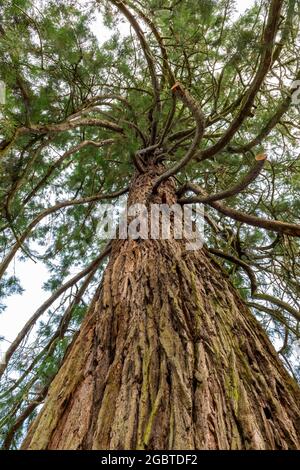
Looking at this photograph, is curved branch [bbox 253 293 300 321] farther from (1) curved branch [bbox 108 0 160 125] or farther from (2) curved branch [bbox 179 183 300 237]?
(1) curved branch [bbox 108 0 160 125]

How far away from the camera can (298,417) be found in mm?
963

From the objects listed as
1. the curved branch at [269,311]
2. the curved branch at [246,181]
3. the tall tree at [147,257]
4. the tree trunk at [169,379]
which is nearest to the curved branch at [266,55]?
the tall tree at [147,257]

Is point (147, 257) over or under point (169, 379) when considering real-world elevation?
over

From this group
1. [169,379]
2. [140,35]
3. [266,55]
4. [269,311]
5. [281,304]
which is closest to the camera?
[169,379]

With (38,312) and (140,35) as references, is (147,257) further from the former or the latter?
(140,35)

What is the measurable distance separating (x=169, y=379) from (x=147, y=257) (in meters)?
0.81

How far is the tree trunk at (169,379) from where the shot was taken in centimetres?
83

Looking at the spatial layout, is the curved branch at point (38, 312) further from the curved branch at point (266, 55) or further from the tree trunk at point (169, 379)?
the curved branch at point (266, 55)

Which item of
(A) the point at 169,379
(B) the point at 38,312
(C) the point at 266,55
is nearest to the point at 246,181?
(C) the point at 266,55

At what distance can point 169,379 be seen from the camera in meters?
0.96

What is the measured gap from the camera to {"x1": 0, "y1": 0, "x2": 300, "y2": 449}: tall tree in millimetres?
906

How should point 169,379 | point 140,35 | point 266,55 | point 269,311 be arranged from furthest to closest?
point 140,35
point 269,311
point 266,55
point 169,379

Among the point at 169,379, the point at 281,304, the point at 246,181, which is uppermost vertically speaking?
the point at 246,181

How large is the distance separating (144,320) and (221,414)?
1.44ft
